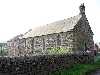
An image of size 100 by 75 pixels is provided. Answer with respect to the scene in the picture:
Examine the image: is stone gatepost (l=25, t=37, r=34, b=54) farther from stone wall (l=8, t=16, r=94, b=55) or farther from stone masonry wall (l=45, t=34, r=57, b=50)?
stone masonry wall (l=45, t=34, r=57, b=50)

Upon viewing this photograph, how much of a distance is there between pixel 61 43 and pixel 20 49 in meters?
16.7

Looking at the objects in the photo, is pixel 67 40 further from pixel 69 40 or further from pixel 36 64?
pixel 36 64

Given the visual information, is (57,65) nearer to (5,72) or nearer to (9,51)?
(5,72)

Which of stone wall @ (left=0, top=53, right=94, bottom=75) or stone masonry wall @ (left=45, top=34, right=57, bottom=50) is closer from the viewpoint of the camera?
stone wall @ (left=0, top=53, right=94, bottom=75)

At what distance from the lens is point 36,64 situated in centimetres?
1497

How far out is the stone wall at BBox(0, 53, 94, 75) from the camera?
1259cm

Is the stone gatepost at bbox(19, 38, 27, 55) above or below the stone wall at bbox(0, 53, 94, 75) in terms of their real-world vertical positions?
above

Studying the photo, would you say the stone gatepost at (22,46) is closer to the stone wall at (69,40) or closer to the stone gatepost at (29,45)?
the stone gatepost at (29,45)

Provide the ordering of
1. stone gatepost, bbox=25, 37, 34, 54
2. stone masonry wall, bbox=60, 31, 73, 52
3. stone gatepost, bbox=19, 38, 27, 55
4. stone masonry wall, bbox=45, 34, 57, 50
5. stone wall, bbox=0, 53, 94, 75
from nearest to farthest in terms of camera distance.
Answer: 1. stone wall, bbox=0, 53, 94, 75
2. stone masonry wall, bbox=60, 31, 73, 52
3. stone masonry wall, bbox=45, 34, 57, 50
4. stone gatepost, bbox=25, 37, 34, 54
5. stone gatepost, bbox=19, 38, 27, 55

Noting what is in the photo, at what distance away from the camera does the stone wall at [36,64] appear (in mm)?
12589

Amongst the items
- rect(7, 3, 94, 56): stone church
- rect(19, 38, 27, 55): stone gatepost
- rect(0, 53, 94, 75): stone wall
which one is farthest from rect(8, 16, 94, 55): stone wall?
rect(0, 53, 94, 75): stone wall

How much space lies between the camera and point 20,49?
4616 cm

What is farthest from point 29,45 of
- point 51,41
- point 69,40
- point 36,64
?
point 36,64

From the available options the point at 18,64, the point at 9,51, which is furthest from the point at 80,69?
the point at 9,51
